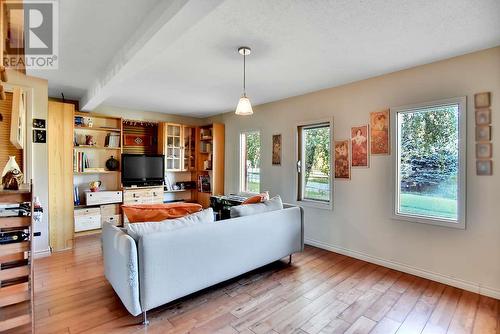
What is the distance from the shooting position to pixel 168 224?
2166 mm

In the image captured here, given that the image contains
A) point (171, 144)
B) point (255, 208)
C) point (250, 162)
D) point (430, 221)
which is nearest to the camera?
point (430, 221)

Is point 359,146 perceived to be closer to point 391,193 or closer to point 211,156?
point 391,193

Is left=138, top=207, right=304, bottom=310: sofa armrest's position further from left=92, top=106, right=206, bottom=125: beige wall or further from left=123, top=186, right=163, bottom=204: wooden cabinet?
left=92, top=106, right=206, bottom=125: beige wall

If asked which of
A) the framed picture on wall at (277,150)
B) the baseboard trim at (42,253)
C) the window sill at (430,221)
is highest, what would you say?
the framed picture on wall at (277,150)

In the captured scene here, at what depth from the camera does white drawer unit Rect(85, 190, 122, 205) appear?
14.2 feet

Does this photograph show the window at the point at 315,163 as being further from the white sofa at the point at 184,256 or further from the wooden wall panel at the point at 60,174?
the wooden wall panel at the point at 60,174

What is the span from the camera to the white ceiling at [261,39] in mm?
1776

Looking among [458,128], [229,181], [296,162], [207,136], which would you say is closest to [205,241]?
[296,162]

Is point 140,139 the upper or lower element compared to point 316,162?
upper

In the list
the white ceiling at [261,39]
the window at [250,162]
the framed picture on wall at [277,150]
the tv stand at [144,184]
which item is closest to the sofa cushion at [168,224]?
the white ceiling at [261,39]

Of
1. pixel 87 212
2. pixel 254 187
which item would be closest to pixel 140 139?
pixel 87 212

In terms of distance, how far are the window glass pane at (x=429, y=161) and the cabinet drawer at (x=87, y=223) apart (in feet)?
15.5

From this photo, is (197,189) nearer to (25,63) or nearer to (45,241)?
(45,241)

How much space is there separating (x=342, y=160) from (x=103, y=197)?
406 cm
